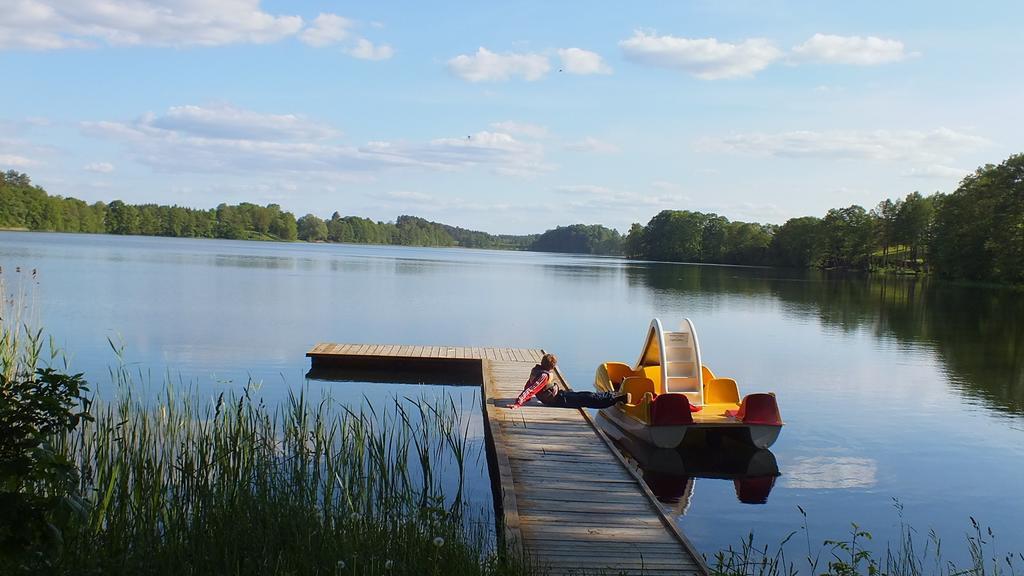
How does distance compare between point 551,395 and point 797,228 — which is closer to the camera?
point 551,395

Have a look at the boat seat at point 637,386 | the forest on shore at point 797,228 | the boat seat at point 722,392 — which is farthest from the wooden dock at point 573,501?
the forest on shore at point 797,228

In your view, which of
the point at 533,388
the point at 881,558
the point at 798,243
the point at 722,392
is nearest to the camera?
the point at 881,558

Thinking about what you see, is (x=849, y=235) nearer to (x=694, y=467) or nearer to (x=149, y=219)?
(x=694, y=467)

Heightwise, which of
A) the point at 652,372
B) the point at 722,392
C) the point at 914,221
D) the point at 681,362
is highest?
the point at 914,221

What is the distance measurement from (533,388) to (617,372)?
253 cm

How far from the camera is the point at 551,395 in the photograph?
12273 millimetres

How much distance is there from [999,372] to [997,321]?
14.9m

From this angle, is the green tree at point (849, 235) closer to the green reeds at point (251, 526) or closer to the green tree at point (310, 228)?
the green reeds at point (251, 526)

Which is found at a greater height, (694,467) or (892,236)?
(892,236)

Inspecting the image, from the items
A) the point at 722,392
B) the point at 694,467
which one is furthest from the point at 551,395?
the point at 722,392

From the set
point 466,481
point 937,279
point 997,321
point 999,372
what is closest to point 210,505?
point 466,481

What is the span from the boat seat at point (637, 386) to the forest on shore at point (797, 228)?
165 ft

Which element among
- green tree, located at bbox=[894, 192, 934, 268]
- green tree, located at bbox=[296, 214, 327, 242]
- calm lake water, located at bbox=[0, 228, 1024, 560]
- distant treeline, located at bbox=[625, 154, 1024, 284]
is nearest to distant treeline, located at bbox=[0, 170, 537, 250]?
green tree, located at bbox=[296, 214, 327, 242]

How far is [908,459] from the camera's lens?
12.1 m
